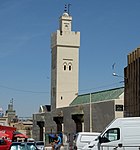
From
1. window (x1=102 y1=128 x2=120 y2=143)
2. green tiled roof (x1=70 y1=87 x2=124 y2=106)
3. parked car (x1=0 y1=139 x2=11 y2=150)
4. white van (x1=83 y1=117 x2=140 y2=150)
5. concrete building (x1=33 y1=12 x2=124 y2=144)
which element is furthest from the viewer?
concrete building (x1=33 y1=12 x2=124 y2=144)

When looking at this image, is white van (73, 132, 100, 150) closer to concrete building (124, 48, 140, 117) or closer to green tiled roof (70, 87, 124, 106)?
concrete building (124, 48, 140, 117)

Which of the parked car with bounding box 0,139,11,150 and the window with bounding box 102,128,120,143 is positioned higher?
the window with bounding box 102,128,120,143

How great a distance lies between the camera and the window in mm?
20000

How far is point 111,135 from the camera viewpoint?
20156 millimetres

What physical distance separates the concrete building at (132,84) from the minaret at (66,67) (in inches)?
1595

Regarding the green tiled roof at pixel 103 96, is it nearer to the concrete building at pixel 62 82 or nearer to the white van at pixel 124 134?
the concrete building at pixel 62 82

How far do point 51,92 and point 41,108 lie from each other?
344 inches

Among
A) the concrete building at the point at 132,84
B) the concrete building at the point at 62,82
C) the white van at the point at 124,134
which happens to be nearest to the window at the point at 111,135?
the white van at the point at 124,134

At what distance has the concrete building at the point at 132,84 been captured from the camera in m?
42.7

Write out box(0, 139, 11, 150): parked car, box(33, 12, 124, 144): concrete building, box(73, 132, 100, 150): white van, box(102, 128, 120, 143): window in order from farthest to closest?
box(33, 12, 124, 144): concrete building, box(0, 139, 11, 150): parked car, box(73, 132, 100, 150): white van, box(102, 128, 120, 143): window

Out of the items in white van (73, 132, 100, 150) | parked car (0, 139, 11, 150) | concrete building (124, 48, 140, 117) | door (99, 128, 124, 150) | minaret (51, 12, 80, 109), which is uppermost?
minaret (51, 12, 80, 109)

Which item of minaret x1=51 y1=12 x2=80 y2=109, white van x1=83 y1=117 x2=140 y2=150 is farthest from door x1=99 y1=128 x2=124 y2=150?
minaret x1=51 y1=12 x2=80 y2=109

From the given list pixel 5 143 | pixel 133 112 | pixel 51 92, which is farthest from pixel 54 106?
pixel 5 143

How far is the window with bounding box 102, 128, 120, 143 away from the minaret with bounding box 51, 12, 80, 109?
219ft
